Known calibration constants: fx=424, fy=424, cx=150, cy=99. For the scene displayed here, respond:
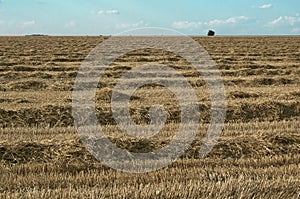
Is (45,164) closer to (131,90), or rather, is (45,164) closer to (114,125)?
(114,125)

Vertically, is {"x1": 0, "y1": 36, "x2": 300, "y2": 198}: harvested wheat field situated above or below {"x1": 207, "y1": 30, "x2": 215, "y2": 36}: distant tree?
below

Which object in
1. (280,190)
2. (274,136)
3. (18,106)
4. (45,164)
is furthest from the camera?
(18,106)

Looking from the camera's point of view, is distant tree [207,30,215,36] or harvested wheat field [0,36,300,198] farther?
distant tree [207,30,215,36]

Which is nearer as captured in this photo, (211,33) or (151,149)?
(151,149)

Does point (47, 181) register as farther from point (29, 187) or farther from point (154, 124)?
point (154, 124)

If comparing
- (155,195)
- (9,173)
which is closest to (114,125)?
(9,173)

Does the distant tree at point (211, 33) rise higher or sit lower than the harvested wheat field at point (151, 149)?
higher

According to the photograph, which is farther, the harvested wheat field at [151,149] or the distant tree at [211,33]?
the distant tree at [211,33]

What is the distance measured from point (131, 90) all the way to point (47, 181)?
6.83m

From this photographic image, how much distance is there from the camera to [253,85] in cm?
1304

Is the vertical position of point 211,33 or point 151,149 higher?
point 211,33

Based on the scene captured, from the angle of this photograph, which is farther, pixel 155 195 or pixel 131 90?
pixel 131 90

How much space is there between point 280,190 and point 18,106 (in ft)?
20.7

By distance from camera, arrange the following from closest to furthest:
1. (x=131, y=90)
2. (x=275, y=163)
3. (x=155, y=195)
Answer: (x=155, y=195) < (x=275, y=163) < (x=131, y=90)
